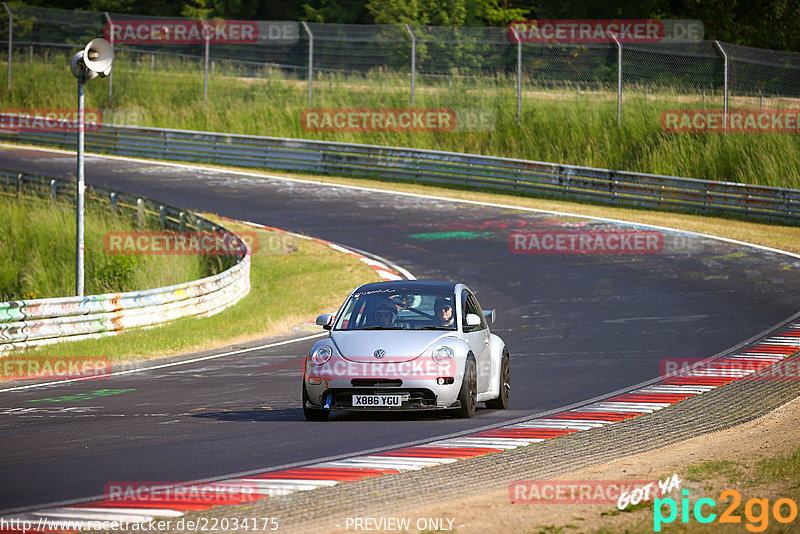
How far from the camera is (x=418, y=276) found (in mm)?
23234

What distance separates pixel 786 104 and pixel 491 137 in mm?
10030

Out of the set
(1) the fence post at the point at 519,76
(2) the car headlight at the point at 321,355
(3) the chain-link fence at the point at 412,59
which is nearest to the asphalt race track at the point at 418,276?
(2) the car headlight at the point at 321,355

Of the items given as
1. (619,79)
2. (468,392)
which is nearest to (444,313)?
(468,392)

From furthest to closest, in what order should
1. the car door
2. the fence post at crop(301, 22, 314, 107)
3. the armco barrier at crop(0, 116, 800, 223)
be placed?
the fence post at crop(301, 22, 314, 107) < the armco barrier at crop(0, 116, 800, 223) < the car door

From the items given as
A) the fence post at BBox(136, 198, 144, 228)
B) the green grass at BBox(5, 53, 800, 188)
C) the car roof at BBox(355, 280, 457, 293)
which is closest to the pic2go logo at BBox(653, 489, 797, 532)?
the car roof at BBox(355, 280, 457, 293)

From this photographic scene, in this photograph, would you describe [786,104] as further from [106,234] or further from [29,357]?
[29,357]

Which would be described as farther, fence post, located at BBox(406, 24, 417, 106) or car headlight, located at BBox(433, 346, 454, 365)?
fence post, located at BBox(406, 24, 417, 106)

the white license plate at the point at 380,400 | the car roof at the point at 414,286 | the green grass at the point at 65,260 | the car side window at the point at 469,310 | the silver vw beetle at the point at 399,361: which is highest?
the car roof at the point at 414,286

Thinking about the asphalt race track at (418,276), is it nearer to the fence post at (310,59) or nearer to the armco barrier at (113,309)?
the armco barrier at (113,309)

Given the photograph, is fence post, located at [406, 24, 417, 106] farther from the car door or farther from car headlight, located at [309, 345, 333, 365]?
car headlight, located at [309, 345, 333, 365]

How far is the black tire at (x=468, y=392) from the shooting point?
35.7ft

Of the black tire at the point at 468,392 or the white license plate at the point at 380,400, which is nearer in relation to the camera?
the white license plate at the point at 380,400

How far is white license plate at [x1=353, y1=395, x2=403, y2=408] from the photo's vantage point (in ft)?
35.1

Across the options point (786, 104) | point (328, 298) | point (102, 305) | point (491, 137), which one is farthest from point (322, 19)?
point (102, 305)
